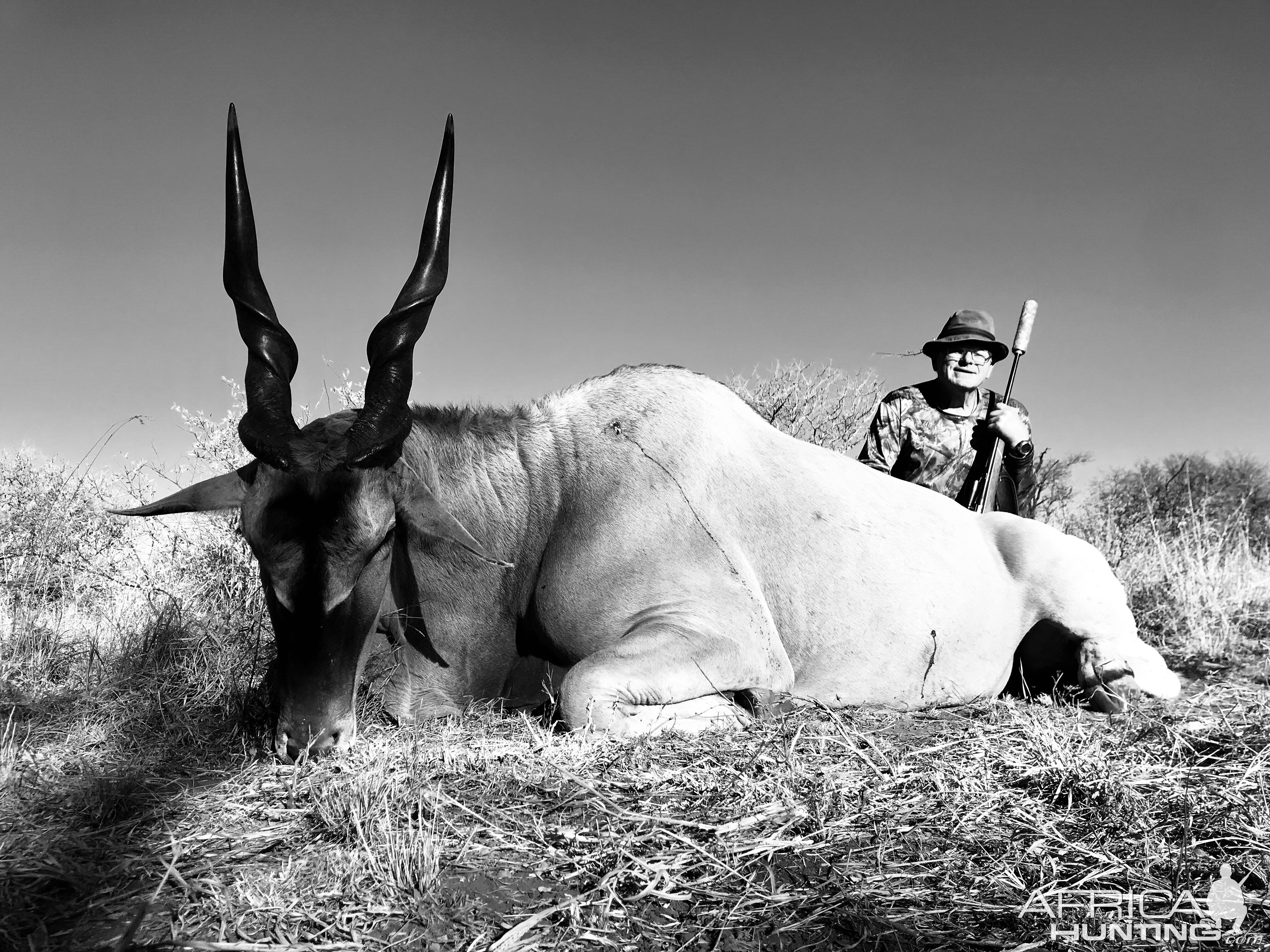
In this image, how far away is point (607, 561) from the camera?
14.0ft

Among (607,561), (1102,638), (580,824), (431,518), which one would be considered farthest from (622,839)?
(1102,638)

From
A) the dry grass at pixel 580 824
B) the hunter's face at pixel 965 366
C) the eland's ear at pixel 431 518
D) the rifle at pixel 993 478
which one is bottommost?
the dry grass at pixel 580 824

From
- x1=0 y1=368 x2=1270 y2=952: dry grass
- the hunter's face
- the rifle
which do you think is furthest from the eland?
the hunter's face

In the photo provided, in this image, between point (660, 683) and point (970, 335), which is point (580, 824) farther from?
point (970, 335)

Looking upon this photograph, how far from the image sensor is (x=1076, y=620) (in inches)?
209

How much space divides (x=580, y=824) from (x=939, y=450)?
6273mm

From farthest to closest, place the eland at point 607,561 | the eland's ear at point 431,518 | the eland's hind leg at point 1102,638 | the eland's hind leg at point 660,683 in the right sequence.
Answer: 1. the eland's hind leg at point 1102,638
2. the eland's ear at point 431,518
3. the eland's hind leg at point 660,683
4. the eland at point 607,561

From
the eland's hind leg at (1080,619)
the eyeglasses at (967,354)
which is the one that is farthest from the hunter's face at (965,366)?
the eland's hind leg at (1080,619)

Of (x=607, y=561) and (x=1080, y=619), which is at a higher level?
(x=607, y=561)

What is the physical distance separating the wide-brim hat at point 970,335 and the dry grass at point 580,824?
4065 mm

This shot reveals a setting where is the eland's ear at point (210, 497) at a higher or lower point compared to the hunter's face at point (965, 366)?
lower

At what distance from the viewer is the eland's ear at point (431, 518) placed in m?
3.84

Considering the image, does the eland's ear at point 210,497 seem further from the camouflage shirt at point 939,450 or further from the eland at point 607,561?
the camouflage shirt at point 939,450

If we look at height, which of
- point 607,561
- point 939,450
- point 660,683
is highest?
point 939,450
